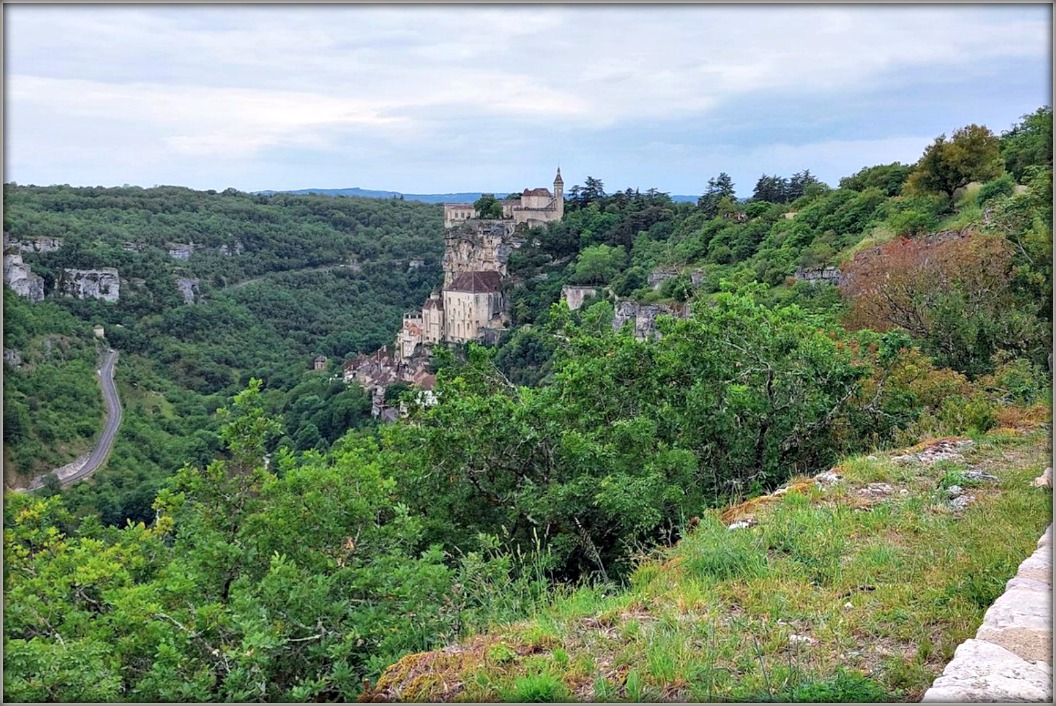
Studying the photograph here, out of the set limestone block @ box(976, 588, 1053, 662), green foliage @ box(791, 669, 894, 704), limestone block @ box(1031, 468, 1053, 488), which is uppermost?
limestone block @ box(1031, 468, 1053, 488)

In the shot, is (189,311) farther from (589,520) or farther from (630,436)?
(589,520)

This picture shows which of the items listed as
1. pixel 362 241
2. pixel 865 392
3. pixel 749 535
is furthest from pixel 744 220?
pixel 362 241

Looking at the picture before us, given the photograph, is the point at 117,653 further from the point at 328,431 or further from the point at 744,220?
the point at 744,220

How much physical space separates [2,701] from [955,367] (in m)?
10.9

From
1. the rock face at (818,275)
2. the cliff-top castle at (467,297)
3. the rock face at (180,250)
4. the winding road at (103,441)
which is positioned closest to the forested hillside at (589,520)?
the rock face at (818,275)

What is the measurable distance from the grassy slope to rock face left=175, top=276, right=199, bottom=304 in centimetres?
7303

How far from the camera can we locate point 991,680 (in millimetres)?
3193

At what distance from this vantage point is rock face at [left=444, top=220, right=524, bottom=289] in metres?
63.8

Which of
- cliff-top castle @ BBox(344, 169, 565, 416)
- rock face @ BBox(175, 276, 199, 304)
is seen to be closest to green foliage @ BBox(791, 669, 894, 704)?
cliff-top castle @ BBox(344, 169, 565, 416)

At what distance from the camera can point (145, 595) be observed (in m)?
5.68

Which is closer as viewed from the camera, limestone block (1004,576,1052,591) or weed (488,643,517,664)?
limestone block (1004,576,1052,591)

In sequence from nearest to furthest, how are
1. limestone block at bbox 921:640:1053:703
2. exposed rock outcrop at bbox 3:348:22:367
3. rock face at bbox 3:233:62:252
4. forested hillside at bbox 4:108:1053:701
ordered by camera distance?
limestone block at bbox 921:640:1053:703 < forested hillside at bbox 4:108:1053:701 < exposed rock outcrop at bbox 3:348:22:367 < rock face at bbox 3:233:62:252

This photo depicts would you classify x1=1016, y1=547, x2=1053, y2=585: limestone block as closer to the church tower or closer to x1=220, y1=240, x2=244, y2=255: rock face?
the church tower

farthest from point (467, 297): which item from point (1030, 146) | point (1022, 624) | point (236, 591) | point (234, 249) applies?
point (1022, 624)
